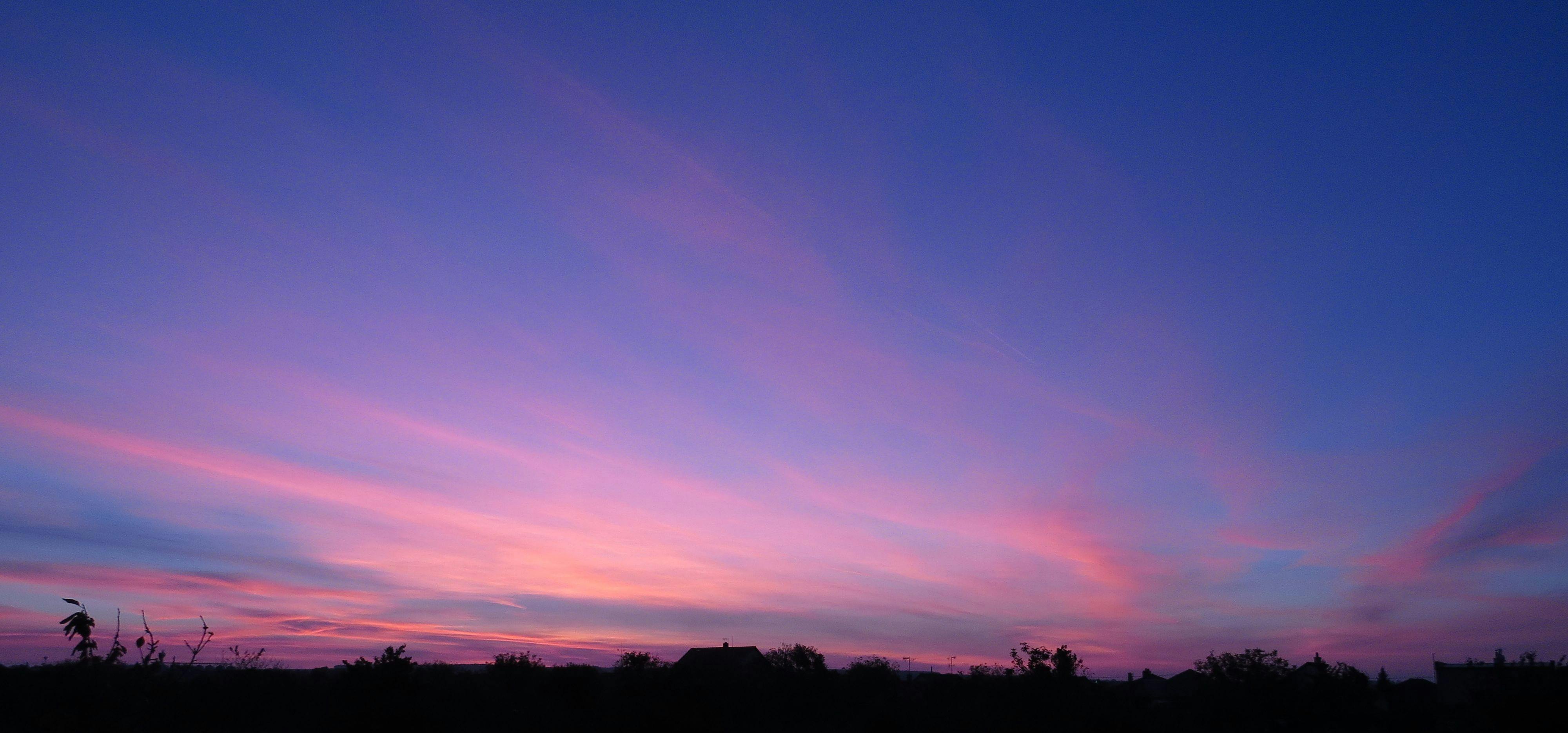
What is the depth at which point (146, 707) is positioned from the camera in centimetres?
1228

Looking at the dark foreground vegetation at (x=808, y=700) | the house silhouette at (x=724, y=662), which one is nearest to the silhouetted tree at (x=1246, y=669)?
the dark foreground vegetation at (x=808, y=700)

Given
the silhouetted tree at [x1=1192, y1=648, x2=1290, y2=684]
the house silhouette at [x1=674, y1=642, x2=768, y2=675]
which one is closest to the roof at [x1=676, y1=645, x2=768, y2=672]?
the house silhouette at [x1=674, y1=642, x2=768, y2=675]

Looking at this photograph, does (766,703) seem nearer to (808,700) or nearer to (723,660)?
(808,700)

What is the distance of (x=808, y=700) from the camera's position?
50312mm

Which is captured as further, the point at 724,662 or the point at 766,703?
the point at 724,662

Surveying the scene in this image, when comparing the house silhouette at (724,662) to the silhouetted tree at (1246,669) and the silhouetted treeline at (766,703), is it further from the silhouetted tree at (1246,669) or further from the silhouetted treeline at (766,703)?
the silhouetted tree at (1246,669)

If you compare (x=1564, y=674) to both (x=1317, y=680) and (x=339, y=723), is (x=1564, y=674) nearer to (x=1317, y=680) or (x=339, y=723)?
(x=1317, y=680)

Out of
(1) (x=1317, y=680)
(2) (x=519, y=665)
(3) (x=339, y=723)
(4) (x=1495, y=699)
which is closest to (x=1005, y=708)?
(1) (x=1317, y=680)

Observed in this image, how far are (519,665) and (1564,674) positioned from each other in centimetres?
5789

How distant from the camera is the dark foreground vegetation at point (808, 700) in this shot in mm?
34500

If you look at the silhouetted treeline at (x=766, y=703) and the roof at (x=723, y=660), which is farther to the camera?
the roof at (x=723, y=660)

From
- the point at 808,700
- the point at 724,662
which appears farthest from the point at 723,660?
the point at 808,700

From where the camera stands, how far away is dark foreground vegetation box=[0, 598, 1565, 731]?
3450cm

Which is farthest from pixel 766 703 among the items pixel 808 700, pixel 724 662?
pixel 724 662
